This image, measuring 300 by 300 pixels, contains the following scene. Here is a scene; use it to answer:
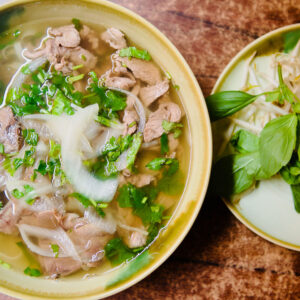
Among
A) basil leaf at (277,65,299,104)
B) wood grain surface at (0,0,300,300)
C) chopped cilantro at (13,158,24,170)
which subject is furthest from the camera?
wood grain surface at (0,0,300,300)

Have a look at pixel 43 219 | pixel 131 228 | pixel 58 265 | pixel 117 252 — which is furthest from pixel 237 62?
pixel 58 265

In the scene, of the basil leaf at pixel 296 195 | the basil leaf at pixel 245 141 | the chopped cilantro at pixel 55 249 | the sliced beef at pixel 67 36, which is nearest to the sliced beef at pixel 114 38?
the sliced beef at pixel 67 36

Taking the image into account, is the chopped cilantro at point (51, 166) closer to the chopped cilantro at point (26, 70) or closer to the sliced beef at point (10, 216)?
the sliced beef at point (10, 216)

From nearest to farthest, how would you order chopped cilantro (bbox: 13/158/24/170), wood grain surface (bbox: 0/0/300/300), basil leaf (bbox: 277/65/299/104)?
chopped cilantro (bbox: 13/158/24/170) → basil leaf (bbox: 277/65/299/104) → wood grain surface (bbox: 0/0/300/300)

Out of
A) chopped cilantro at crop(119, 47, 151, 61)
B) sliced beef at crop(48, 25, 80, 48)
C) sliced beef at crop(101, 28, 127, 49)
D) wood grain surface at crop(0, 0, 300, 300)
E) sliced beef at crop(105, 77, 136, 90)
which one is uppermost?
sliced beef at crop(48, 25, 80, 48)

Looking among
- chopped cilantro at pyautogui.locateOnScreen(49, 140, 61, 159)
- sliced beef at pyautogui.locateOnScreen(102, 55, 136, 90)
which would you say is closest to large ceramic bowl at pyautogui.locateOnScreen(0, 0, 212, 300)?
sliced beef at pyautogui.locateOnScreen(102, 55, 136, 90)

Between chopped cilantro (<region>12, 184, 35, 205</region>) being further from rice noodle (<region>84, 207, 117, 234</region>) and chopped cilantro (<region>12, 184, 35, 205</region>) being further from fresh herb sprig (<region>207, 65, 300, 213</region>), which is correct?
fresh herb sprig (<region>207, 65, 300, 213</region>)
